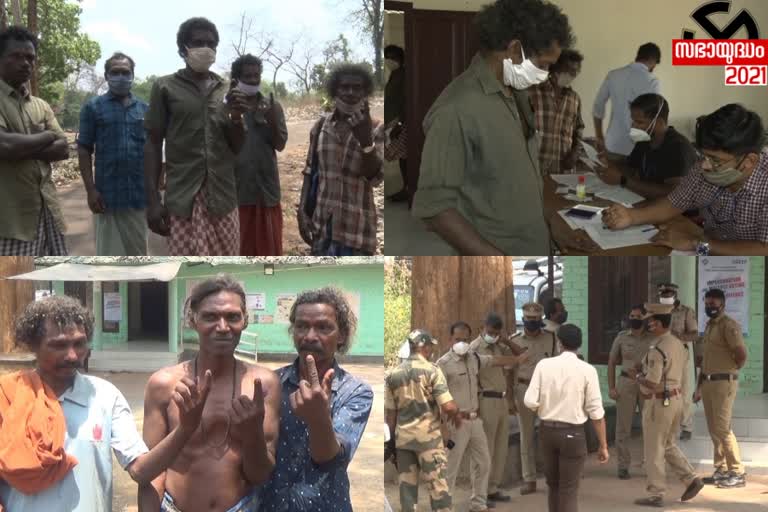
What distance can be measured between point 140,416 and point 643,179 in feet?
6.29

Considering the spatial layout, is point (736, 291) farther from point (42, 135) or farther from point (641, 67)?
point (42, 135)

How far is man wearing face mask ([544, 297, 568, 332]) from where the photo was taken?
3.84m

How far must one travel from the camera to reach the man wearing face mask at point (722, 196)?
3.58 metres

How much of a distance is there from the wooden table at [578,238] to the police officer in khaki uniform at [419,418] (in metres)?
0.57

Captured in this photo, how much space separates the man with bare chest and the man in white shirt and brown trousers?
967mm

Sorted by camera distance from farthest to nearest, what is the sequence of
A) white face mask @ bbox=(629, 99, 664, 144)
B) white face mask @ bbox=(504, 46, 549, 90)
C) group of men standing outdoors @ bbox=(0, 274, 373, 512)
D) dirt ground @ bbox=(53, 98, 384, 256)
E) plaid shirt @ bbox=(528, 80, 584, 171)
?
white face mask @ bbox=(629, 99, 664, 144), plaid shirt @ bbox=(528, 80, 584, 171), dirt ground @ bbox=(53, 98, 384, 256), group of men standing outdoors @ bbox=(0, 274, 373, 512), white face mask @ bbox=(504, 46, 549, 90)

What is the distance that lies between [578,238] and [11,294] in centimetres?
195

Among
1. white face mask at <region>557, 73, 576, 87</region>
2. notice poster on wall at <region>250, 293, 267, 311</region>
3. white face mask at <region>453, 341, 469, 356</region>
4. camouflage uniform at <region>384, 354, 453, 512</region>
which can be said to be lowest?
Result: camouflage uniform at <region>384, 354, 453, 512</region>

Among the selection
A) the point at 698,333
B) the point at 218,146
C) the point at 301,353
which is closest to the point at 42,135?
the point at 218,146

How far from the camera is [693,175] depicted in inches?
146

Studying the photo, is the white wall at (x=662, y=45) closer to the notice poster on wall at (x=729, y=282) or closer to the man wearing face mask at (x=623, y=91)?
the man wearing face mask at (x=623, y=91)

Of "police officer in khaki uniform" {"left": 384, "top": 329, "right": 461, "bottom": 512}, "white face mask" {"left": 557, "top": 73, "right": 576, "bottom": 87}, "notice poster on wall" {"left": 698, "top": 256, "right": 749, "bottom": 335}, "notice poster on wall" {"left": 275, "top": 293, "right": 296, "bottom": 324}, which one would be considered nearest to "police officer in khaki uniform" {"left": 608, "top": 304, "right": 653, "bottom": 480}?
"notice poster on wall" {"left": 698, "top": 256, "right": 749, "bottom": 335}

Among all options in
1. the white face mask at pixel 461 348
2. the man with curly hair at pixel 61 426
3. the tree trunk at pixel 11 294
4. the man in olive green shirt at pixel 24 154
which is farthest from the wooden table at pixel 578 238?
the tree trunk at pixel 11 294

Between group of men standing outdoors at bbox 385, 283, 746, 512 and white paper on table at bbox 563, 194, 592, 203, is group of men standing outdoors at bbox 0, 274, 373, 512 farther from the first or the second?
white paper on table at bbox 563, 194, 592, 203
